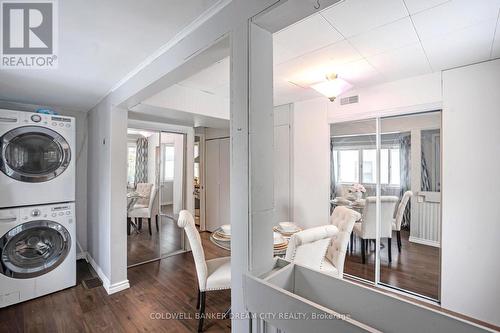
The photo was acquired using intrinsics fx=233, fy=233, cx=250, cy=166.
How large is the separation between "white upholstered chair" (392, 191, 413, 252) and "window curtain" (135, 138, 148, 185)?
359cm

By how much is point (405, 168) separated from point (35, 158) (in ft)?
14.3

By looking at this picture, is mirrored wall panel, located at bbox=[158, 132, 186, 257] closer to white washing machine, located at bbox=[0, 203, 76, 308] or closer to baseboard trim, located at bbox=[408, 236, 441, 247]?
white washing machine, located at bbox=[0, 203, 76, 308]

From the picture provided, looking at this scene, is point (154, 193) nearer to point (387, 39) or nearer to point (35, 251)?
point (35, 251)

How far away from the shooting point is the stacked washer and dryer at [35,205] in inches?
95.9

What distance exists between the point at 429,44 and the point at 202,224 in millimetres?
4779

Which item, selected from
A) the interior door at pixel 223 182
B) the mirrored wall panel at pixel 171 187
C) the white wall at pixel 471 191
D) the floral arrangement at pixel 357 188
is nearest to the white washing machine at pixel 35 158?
the mirrored wall panel at pixel 171 187

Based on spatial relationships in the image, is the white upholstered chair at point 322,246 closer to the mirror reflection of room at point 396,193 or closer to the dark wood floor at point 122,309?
the mirror reflection of room at point 396,193

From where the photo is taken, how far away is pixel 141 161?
361 centimetres

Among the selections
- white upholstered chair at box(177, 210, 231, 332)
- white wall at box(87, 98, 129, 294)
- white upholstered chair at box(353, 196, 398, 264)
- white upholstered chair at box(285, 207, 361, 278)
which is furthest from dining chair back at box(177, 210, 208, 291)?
white upholstered chair at box(353, 196, 398, 264)

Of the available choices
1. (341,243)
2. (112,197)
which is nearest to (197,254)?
(112,197)

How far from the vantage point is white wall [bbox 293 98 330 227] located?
336 cm

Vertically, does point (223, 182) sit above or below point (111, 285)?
above

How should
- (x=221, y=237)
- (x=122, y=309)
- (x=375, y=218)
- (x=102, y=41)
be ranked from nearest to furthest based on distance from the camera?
1. (x=102, y=41)
2. (x=122, y=309)
3. (x=221, y=237)
4. (x=375, y=218)

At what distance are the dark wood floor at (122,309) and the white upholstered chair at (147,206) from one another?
36.4 inches
